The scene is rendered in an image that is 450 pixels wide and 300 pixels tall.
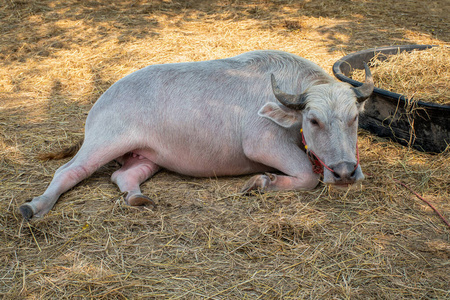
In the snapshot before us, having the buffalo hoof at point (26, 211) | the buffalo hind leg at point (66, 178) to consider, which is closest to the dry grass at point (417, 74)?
the buffalo hind leg at point (66, 178)

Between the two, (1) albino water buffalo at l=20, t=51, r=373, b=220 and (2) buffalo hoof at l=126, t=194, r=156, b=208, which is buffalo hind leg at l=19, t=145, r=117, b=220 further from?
(2) buffalo hoof at l=126, t=194, r=156, b=208

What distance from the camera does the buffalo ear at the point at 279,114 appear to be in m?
3.68

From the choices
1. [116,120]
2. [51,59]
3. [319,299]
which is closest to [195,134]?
[116,120]

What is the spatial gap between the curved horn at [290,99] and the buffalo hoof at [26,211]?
2130 millimetres

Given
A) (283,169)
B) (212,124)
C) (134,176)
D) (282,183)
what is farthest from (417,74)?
(134,176)

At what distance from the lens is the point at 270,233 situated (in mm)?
3143

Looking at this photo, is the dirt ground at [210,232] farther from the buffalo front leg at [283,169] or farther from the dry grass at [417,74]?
the dry grass at [417,74]

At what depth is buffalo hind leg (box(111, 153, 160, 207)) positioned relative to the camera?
3535 millimetres

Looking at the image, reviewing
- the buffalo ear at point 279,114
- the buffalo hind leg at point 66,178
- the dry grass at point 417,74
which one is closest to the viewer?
the buffalo hind leg at point 66,178

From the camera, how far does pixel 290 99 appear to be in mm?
3600

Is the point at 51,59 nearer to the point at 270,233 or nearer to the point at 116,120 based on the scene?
the point at 116,120

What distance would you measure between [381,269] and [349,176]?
2.44 feet

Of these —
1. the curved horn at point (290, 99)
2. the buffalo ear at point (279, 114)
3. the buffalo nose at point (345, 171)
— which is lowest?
the buffalo nose at point (345, 171)

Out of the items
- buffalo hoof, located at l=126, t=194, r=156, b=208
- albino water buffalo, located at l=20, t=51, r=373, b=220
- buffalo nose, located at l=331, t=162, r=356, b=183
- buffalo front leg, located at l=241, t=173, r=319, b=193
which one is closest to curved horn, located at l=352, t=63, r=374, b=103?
albino water buffalo, located at l=20, t=51, r=373, b=220
